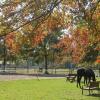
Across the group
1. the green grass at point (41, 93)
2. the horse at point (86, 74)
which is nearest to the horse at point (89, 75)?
the horse at point (86, 74)

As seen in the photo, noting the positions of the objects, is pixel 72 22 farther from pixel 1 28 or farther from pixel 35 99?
pixel 35 99

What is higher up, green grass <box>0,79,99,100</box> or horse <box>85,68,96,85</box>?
horse <box>85,68,96,85</box>

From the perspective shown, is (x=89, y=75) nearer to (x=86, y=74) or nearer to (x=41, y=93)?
(x=86, y=74)

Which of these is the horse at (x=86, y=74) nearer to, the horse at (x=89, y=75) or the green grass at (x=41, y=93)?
the horse at (x=89, y=75)

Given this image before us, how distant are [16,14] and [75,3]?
309 centimetres

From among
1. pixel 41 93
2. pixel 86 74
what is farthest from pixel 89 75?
pixel 41 93

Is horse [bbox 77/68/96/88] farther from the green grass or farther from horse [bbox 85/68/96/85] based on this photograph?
the green grass

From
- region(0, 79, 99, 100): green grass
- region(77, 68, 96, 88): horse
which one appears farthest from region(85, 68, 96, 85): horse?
region(0, 79, 99, 100): green grass

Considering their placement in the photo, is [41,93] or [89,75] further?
[89,75]

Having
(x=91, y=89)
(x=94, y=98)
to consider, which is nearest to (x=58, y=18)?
(x=94, y=98)

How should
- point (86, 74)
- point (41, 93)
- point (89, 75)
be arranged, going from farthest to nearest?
point (86, 74), point (89, 75), point (41, 93)

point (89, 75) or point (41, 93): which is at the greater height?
point (89, 75)

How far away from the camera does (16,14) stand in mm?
11125

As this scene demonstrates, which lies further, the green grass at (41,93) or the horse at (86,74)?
the horse at (86,74)
